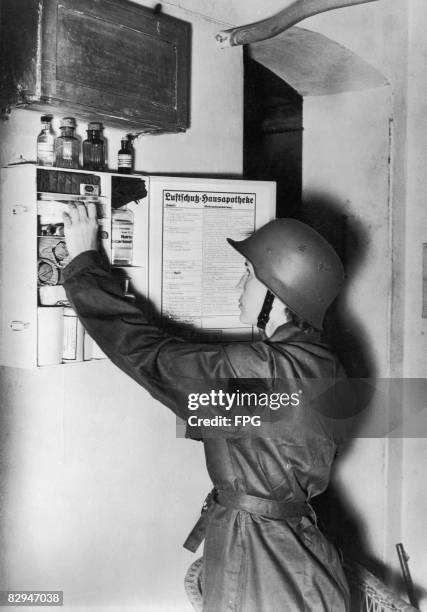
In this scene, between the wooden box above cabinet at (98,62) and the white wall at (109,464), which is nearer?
the wooden box above cabinet at (98,62)

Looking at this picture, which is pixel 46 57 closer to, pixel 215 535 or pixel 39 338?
pixel 39 338

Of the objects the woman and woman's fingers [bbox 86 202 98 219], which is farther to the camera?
woman's fingers [bbox 86 202 98 219]

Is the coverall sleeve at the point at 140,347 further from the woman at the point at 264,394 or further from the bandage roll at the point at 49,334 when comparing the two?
the bandage roll at the point at 49,334

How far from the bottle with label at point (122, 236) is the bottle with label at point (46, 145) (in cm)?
26

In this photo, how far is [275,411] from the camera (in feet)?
6.94

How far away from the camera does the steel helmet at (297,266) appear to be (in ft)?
7.47

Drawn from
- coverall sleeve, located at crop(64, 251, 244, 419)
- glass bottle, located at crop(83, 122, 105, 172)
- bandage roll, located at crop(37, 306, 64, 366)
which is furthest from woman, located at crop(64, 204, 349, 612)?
glass bottle, located at crop(83, 122, 105, 172)

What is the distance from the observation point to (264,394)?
210 centimetres

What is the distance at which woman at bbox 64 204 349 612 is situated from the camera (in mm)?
2084

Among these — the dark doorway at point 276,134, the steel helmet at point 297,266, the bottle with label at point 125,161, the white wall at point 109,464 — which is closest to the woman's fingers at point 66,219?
the white wall at point 109,464

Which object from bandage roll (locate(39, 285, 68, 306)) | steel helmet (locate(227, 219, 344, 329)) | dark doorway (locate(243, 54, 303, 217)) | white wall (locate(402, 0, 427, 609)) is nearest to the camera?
bandage roll (locate(39, 285, 68, 306))

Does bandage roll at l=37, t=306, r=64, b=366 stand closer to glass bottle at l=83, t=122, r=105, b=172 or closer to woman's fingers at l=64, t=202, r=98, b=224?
woman's fingers at l=64, t=202, r=98, b=224

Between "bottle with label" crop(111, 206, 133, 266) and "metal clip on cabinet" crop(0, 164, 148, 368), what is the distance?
10 centimetres

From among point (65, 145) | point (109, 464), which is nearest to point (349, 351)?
point (109, 464)
